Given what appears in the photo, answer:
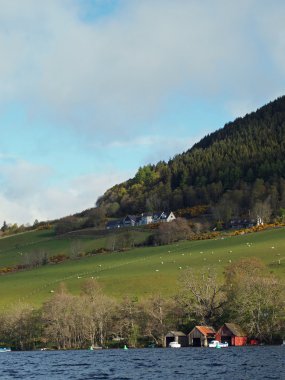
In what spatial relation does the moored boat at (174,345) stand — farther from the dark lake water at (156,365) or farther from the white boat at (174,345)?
the dark lake water at (156,365)

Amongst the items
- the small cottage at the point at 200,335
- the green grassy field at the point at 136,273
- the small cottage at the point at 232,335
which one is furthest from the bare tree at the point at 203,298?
the green grassy field at the point at 136,273

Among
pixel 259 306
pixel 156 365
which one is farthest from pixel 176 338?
pixel 156 365

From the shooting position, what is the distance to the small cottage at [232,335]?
407 ft

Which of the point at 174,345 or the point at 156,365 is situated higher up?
the point at 174,345

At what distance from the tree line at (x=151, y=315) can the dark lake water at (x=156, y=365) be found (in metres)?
13.1

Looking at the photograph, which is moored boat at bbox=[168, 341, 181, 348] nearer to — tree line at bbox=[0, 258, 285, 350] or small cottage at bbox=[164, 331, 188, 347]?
small cottage at bbox=[164, 331, 188, 347]

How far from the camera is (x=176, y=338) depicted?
422 feet

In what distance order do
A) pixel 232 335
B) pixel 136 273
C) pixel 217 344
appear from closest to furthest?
pixel 217 344, pixel 232 335, pixel 136 273

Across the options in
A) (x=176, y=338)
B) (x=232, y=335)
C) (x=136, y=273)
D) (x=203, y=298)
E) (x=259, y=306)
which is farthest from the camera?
(x=136, y=273)

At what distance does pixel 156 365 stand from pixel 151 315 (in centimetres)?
4182

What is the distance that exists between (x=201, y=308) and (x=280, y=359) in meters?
45.1

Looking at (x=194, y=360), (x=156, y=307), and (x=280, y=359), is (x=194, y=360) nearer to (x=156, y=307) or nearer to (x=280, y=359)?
(x=280, y=359)

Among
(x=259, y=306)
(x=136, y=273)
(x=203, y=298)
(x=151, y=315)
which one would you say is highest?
(x=136, y=273)

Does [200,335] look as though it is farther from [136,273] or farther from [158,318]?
[136,273]
